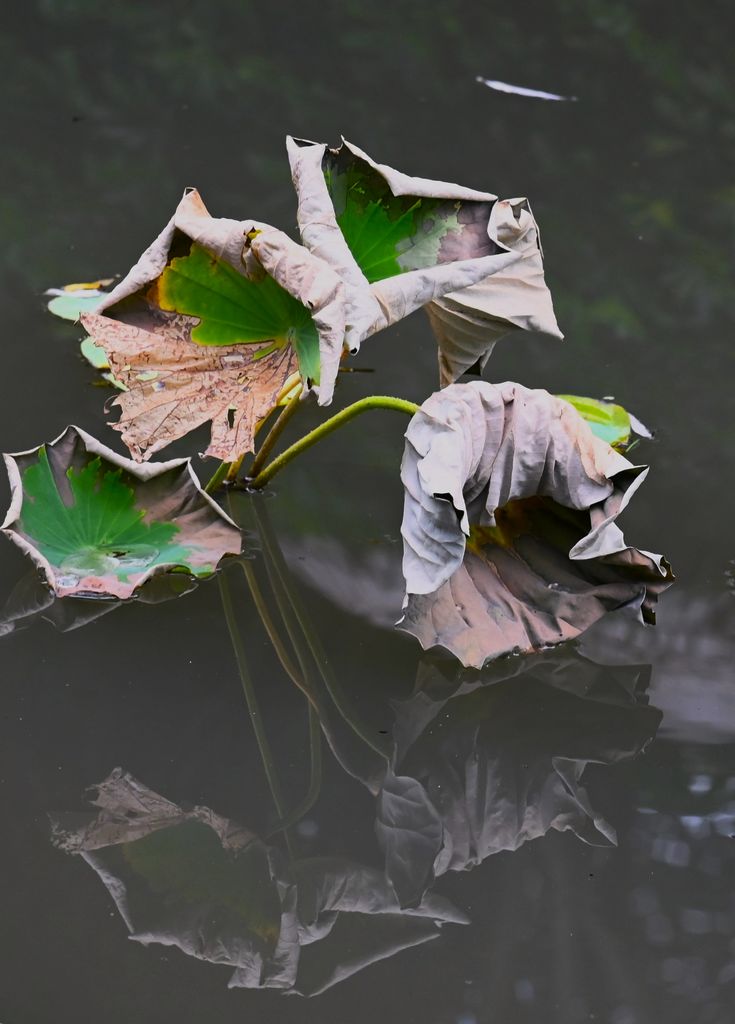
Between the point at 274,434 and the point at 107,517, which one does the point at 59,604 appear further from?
the point at 274,434

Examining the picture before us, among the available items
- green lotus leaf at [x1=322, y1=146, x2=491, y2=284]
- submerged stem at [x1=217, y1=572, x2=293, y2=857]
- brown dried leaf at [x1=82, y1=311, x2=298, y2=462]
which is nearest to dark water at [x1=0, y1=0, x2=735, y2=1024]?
submerged stem at [x1=217, y1=572, x2=293, y2=857]

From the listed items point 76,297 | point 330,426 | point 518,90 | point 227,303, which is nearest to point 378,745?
point 330,426

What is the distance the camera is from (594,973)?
110 centimetres

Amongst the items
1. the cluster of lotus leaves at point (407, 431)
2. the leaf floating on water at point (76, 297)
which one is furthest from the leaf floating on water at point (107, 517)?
the leaf floating on water at point (76, 297)

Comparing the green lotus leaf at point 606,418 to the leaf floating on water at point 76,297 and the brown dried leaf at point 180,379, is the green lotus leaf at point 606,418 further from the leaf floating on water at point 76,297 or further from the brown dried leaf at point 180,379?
the leaf floating on water at point 76,297

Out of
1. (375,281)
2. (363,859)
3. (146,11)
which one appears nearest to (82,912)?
(363,859)

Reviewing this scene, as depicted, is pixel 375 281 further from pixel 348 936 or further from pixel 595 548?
pixel 348 936

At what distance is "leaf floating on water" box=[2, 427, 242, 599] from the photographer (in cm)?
139

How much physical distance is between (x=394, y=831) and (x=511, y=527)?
14.5 inches

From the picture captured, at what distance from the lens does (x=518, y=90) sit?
9.12 feet

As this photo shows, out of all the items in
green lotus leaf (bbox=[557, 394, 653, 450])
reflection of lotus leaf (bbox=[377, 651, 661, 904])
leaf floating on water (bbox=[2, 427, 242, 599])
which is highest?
leaf floating on water (bbox=[2, 427, 242, 599])

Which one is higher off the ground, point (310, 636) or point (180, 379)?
point (180, 379)

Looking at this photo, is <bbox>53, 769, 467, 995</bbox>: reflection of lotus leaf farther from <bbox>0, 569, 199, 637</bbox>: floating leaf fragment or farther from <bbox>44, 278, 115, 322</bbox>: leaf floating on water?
<bbox>44, 278, 115, 322</bbox>: leaf floating on water

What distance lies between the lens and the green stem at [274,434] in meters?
1.49
